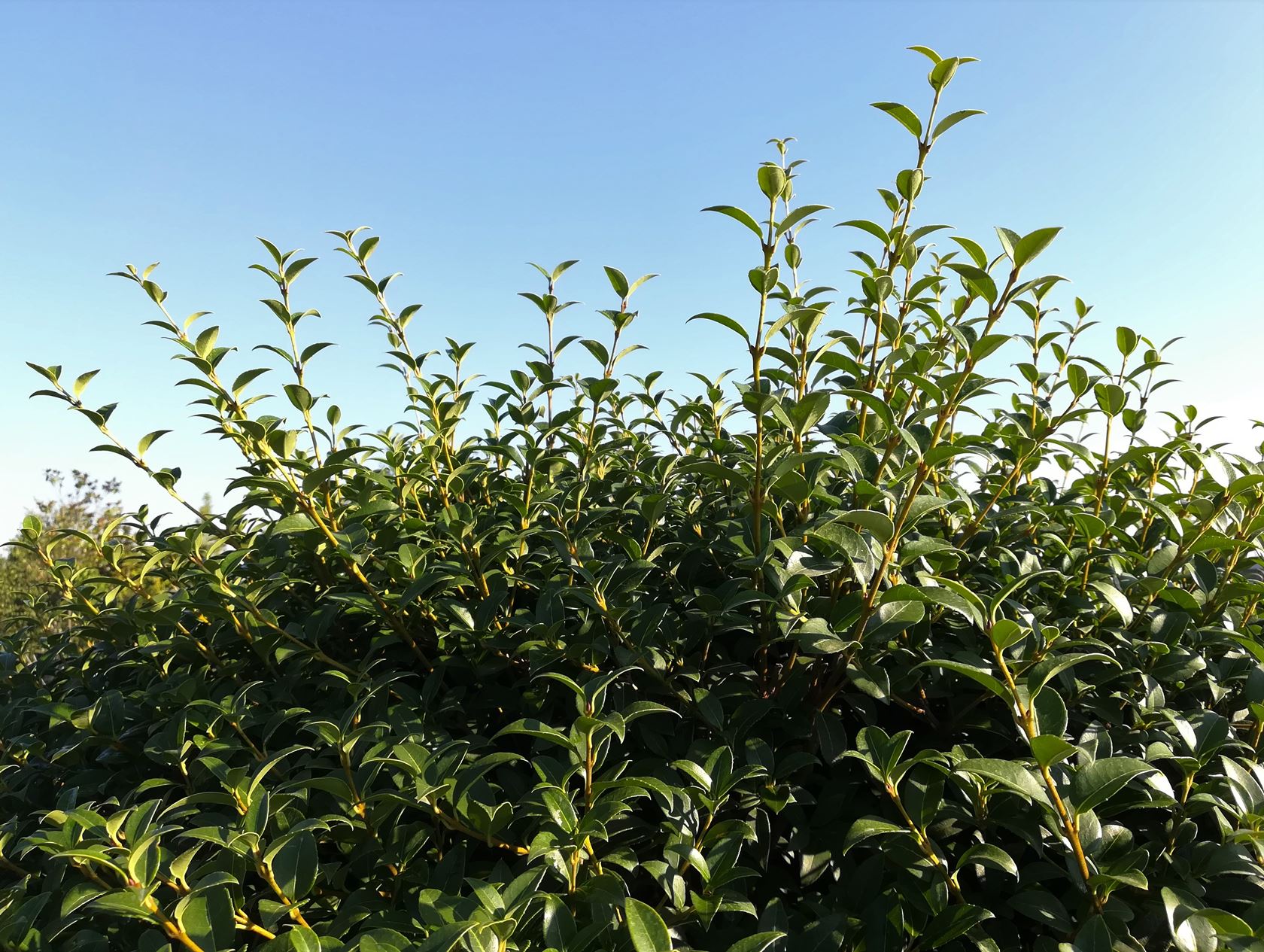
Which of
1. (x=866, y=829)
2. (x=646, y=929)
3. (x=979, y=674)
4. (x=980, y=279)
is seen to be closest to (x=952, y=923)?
(x=866, y=829)

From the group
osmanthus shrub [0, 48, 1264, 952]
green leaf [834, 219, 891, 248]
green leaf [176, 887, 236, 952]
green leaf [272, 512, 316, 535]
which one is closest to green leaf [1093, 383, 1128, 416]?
osmanthus shrub [0, 48, 1264, 952]

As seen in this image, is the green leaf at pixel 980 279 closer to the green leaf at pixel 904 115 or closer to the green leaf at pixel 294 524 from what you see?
the green leaf at pixel 904 115

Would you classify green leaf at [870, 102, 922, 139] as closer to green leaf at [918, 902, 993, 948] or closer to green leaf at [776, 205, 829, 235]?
green leaf at [776, 205, 829, 235]

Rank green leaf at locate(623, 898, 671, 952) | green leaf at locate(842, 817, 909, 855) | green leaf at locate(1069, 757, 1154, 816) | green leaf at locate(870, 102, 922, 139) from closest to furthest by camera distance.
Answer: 1. green leaf at locate(623, 898, 671, 952)
2. green leaf at locate(1069, 757, 1154, 816)
3. green leaf at locate(842, 817, 909, 855)
4. green leaf at locate(870, 102, 922, 139)

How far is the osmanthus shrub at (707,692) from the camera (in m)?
1.83

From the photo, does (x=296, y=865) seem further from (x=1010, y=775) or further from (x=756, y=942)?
(x=1010, y=775)

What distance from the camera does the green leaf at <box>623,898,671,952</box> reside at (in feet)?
5.13

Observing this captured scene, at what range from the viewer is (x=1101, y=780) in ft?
5.57

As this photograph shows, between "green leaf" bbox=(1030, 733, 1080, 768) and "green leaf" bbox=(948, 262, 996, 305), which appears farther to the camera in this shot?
"green leaf" bbox=(948, 262, 996, 305)

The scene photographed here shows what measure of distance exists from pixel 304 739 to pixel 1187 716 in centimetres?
264

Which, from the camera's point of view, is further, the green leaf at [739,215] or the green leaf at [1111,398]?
the green leaf at [1111,398]

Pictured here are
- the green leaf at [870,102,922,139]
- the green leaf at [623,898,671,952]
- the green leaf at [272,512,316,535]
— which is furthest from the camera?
the green leaf at [272,512,316,535]

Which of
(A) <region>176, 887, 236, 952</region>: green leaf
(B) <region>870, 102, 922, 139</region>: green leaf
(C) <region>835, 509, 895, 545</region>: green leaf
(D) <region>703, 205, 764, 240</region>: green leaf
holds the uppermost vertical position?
(B) <region>870, 102, 922, 139</region>: green leaf

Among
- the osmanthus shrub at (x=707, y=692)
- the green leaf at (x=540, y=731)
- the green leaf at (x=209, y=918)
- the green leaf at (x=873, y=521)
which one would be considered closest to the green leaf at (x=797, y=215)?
the osmanthus shrub at (x=707, y=692)
